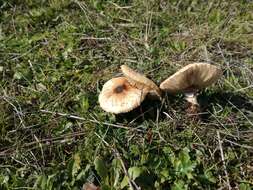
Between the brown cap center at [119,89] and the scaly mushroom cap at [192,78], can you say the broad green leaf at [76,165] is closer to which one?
the brown cap center at [119,89]

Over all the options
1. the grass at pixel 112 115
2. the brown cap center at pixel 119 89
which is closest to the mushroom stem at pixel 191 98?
the grass at pixel 112 115

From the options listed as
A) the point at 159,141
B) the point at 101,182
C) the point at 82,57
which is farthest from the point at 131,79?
the point at 82,57

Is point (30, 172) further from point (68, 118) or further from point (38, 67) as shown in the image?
point (38, 67)

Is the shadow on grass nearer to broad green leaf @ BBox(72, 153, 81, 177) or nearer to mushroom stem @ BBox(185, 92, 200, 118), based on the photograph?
mushroom stem @ BBox(185, 92, 200, 118)

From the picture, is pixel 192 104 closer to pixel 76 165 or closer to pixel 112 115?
pixel 112 115

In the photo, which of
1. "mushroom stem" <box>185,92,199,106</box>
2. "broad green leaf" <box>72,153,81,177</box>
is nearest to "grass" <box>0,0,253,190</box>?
"broad green leaf" <box>72,153,81,177</box>

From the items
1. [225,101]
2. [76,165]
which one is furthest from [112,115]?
[225,101]
